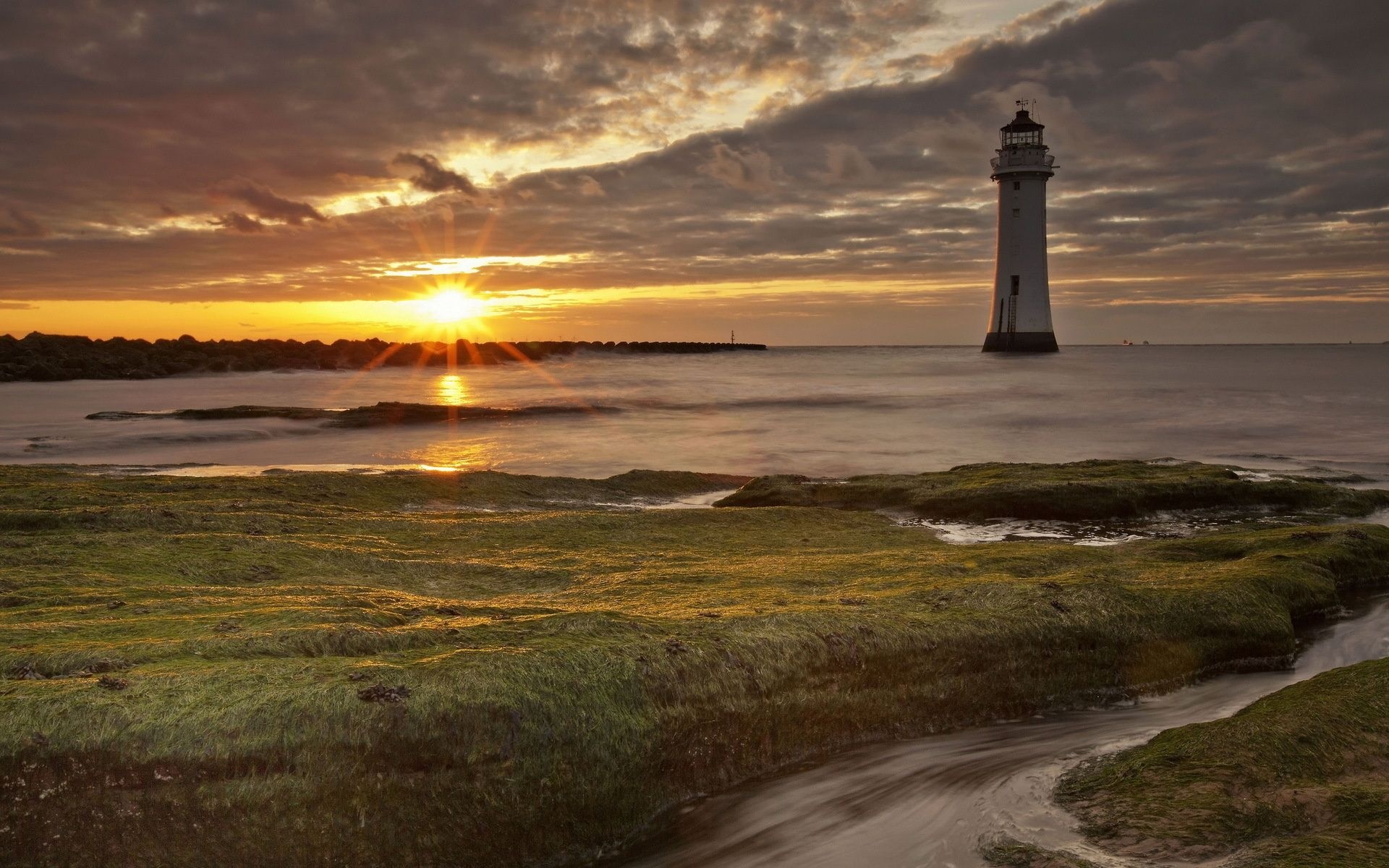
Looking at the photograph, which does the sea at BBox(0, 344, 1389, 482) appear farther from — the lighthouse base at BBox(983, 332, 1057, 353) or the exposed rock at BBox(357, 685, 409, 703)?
the exposed rock at BBox(357, 685, 409, 703)

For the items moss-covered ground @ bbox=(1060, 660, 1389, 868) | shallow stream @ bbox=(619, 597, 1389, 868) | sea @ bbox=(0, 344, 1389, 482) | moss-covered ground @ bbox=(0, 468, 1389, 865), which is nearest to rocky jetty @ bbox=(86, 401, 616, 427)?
sea @ bbox=(0, 344, 1389, 482)

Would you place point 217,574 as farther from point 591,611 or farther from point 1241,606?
point 1241,606

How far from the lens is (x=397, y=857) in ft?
17.7

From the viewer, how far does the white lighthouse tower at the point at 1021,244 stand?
297ft

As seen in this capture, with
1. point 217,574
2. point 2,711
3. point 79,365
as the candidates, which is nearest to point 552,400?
point 79,365

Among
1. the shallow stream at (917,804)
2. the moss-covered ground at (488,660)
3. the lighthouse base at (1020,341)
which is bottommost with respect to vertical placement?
the shallow stream at (917,804)

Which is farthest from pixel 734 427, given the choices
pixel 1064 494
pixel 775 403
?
pixel 1064 494

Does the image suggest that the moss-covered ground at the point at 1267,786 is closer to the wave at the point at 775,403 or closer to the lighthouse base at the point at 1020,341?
the wave at the point at 775,403

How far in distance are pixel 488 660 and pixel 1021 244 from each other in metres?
94.9

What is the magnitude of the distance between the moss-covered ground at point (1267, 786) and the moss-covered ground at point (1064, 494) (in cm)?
1199

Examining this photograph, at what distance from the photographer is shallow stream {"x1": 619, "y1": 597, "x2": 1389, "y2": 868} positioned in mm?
6223

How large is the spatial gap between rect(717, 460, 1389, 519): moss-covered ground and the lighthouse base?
77.1m

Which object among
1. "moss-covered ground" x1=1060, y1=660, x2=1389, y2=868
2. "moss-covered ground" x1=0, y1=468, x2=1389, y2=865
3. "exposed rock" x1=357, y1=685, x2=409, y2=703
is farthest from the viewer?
"exposed rock" x1=357, y1=685, x2=409, y2=703

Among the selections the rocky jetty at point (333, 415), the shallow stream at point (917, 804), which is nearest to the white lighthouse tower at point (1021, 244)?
the rocky jetty at point (333, 415)
